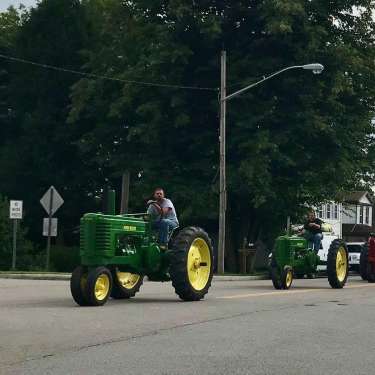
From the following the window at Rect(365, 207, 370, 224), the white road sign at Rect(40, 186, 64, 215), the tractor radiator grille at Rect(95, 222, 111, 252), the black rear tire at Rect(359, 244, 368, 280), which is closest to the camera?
the tractor radiator grille at Rect(95, 222, 111, 252)

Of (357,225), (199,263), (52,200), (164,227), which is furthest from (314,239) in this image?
(357,225)

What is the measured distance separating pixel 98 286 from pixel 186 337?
420 cm

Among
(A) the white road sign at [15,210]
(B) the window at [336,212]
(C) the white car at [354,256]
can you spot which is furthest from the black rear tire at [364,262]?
(B) the window at [336,212]

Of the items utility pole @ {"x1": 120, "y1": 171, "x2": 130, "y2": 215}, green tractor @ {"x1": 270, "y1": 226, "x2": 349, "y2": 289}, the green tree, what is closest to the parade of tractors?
green tractor @ {"x1": 270, "y1": 226, "x2": 349, "y2": 289}

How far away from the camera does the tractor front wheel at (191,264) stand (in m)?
15.5

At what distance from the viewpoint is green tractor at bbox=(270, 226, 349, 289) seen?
21.5 m

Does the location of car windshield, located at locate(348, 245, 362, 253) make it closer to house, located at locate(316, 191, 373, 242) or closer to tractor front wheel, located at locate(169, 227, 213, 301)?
house, located at locate(316, 191, 373, 242)

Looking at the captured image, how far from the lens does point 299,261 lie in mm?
22000

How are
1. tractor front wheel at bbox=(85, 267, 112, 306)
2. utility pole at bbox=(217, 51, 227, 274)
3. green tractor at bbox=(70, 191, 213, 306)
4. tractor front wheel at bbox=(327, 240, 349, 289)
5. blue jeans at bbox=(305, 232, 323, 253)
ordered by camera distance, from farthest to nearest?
utility pole at bbox=(217, 51, 227, 274) → blue jeans at bbox=(305, 232, 323, 253) → tractor front wheel at bbox=(327, 240, 349, 289) → green tractor at bbox=(70, 191, 213, 306) → tractor front wheel at bbox=(85, 267, 112, 306)

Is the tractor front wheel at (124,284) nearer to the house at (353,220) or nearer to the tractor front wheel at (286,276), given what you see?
the tractor front wheel at (286,276)

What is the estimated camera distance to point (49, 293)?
18.4 m

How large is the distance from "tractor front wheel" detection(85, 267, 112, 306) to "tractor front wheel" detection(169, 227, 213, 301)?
124cm

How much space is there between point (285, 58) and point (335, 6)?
3655 millimetres

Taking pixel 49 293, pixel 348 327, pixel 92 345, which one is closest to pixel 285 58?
pixel 49 293
